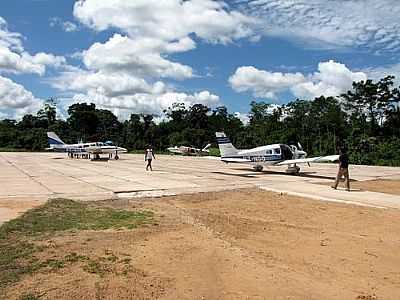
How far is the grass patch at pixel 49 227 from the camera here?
6.95 m

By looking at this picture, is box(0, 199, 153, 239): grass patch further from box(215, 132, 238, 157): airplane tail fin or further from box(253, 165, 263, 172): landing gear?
box(253, 165, 263, 172): landing gear

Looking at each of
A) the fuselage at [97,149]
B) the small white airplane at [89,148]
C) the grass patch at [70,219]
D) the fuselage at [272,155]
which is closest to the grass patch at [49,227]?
the grass patch at [70,219]

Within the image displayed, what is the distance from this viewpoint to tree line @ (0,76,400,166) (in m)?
55.4

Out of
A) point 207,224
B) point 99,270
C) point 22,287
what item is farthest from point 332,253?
point 22,287

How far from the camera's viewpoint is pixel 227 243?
884 centimetres

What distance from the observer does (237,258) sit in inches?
305

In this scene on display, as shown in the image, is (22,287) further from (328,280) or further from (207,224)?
(207,224)

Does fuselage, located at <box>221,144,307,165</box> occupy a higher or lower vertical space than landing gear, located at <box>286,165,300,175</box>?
higher

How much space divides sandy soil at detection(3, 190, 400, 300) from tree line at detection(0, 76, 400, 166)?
35.4 m

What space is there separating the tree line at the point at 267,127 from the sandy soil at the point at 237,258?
3537 centimetres

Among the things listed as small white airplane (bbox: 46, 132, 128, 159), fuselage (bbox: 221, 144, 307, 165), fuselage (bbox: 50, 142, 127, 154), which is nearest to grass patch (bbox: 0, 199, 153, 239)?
fuselage (bbox: 221, 144, 307, 165)

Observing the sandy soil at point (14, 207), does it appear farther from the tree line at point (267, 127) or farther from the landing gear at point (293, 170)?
the tree line at point (267, 127)

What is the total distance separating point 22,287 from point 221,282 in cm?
298

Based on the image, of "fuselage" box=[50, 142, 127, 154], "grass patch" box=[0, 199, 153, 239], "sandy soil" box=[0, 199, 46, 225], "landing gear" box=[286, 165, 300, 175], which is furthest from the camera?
"fuselage" box=[50, 142, 127, 154]
